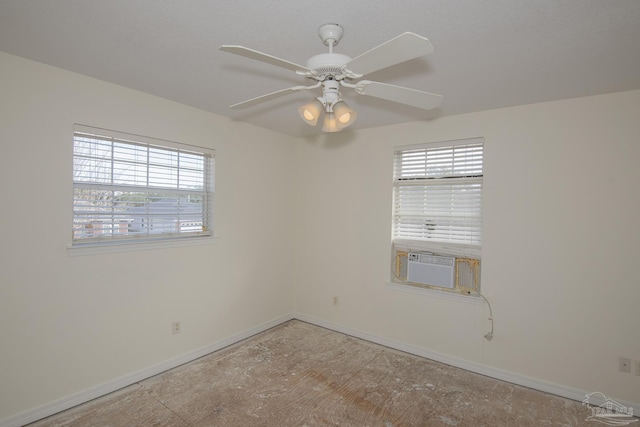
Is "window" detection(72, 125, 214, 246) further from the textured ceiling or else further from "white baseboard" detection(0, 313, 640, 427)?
"white baseboard" detection(0, 313, 640, 427)

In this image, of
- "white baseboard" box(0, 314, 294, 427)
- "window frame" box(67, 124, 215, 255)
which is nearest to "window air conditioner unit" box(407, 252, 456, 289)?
"white baseboard" box(0, 314, 294, 427)

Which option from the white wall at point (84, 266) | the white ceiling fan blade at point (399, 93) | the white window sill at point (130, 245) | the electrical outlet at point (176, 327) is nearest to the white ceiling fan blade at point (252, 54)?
the white ceiling fan blade at point (399, 93)

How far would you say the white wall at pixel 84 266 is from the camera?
6.91 ft

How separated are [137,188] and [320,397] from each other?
231cm

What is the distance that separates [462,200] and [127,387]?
3.41m

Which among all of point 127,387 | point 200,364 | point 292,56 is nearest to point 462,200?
point 292,56

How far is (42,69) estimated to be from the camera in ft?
7.19

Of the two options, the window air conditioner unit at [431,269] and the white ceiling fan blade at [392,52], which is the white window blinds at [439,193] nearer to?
the window air conditioner unit at [431,269]

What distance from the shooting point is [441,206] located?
128 inches

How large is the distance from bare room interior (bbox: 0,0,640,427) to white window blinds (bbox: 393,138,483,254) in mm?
36

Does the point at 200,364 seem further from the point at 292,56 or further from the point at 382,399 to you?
the point at 292,56

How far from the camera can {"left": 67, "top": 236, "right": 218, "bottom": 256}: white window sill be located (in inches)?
93.5

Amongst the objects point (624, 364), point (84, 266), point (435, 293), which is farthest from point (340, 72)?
point (624, 364)

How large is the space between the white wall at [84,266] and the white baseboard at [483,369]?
1.38m
